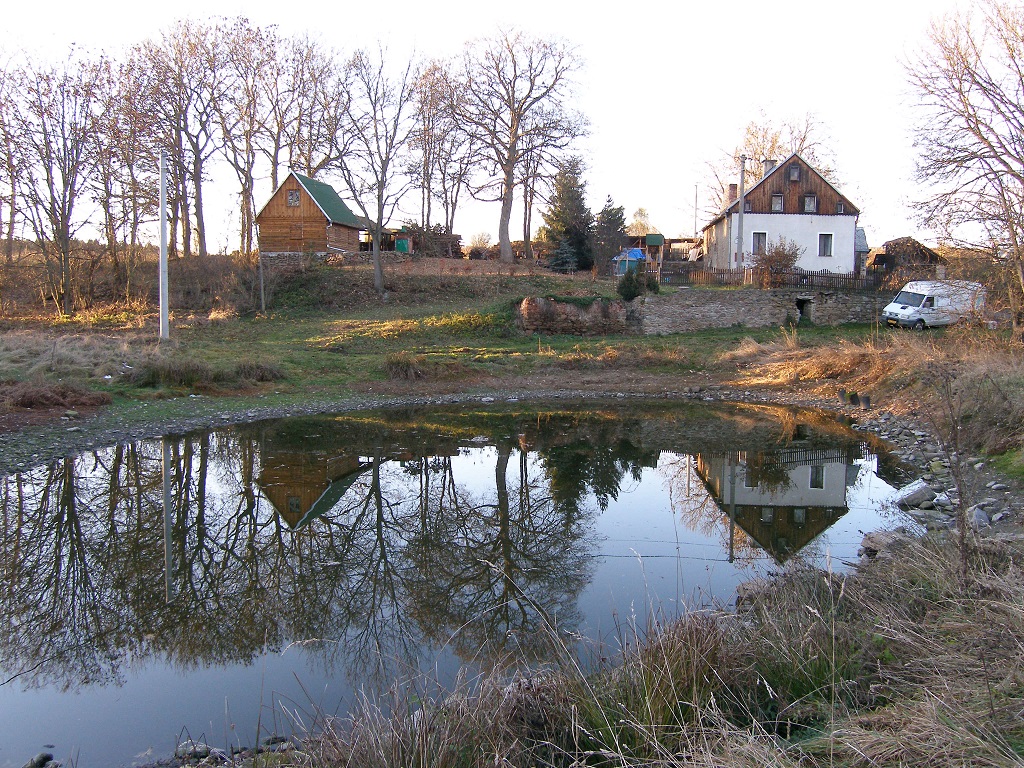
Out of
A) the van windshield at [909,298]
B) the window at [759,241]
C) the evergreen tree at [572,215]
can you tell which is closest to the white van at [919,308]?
the van windshield at [909,298]

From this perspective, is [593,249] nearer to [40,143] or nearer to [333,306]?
[333,306]

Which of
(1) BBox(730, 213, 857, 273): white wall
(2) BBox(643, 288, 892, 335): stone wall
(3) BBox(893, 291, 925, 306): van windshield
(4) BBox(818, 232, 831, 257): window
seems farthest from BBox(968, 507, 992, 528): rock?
(4) BBox(818, 232, 831, 257): window

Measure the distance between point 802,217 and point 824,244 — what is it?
1980mm

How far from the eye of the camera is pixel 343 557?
8.23 meters

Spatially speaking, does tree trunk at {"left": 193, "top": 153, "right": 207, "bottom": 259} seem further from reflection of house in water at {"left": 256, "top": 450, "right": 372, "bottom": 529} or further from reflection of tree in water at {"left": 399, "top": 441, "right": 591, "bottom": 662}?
reflection of tree in water at {"left": 399, "top": 441, "right": 591, "bottom": 662}

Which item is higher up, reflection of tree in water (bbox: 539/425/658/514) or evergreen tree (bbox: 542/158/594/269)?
evergreen tree (bbox: 542/158/594/269)

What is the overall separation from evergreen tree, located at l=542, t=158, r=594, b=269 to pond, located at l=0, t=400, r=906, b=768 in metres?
27.0

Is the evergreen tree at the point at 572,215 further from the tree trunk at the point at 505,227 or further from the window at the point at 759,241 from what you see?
the window at the point at 759,241

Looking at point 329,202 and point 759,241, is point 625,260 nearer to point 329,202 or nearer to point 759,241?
point 759,241

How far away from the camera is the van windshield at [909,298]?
29620 millimetres

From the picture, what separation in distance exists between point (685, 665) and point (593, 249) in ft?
122

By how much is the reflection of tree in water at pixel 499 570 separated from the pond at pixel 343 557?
4 cm

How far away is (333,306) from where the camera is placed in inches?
1303

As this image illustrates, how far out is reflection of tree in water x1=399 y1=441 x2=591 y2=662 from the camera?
6.23 m
